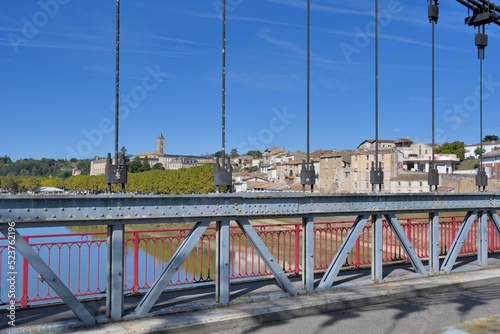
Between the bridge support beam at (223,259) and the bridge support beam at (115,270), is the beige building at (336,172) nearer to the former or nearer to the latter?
the bridge support beam at (223,259)

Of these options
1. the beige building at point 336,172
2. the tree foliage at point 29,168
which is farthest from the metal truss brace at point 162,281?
the beige building at point 336,172

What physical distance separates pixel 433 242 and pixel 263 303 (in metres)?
4.43

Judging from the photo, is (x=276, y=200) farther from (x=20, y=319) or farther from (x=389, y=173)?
(x=389, y=173)

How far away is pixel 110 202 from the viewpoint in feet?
20.8

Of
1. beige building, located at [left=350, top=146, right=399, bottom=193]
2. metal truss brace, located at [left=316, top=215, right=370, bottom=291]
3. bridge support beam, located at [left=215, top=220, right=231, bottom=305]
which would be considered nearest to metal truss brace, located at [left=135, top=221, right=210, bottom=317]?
bridge support beam, located at [left=215, top=220, right=231, bottom=305]

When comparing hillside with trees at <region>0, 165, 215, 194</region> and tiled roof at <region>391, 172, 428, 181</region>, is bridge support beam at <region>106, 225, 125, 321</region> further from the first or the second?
tiled roof at <region>391, 172, 428, 181</region>

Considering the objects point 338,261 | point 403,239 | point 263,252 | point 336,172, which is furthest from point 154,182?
point 263,252

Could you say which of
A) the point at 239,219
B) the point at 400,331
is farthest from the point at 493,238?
the point at 239,219

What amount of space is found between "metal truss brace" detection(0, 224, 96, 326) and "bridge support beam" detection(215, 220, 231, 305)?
191cm

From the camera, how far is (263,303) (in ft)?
25.1

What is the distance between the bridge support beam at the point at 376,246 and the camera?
30.2 ft

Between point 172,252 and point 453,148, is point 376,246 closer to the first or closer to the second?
point 172,252

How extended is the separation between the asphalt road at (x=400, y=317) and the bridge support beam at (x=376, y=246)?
3.10ft

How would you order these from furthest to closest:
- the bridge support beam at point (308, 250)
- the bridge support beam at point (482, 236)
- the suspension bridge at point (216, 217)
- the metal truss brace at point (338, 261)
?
the bridge support beam at point (482, 236) < the metal truss brace at point (338, 261) < the bridge support beam at point (308, 250) < the suspension bridge at point (216, 217)
